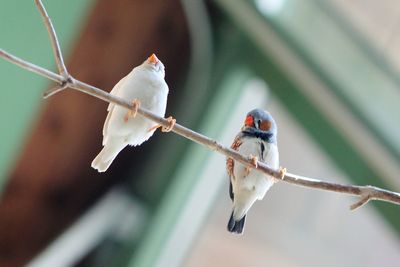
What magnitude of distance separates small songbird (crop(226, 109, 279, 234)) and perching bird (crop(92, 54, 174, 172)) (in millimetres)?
75

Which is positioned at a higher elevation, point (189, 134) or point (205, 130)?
point (205, 130)

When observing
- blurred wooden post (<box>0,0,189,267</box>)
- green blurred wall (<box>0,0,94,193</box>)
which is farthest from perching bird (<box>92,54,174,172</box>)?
blurred wooden post (<box>0,0,189,267</box>)

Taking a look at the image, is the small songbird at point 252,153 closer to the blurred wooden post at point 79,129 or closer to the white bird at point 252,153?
the white bird at point 252,153

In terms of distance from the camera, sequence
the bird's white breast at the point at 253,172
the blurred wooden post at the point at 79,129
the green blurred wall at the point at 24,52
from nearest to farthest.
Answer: the bird's white breast at the point at 253,172
the green blurred wall at the point at 24,52
the blurred wooden post at the point at 79,129

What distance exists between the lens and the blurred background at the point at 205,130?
1537mm

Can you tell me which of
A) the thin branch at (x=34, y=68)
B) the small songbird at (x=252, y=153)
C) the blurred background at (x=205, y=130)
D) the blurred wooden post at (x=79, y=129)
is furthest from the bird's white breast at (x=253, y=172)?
the blurred wooden post at (x=79, y=129)

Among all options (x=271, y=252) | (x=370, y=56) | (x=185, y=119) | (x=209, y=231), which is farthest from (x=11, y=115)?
(x=370, y=56)

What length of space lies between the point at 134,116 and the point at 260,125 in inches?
4.6

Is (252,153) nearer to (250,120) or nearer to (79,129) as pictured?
(250,120)

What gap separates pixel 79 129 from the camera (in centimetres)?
183

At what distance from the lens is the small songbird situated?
53cm

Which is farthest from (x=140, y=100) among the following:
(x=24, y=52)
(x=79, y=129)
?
(x=79, y=129)

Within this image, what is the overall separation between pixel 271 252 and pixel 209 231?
0.58 feet

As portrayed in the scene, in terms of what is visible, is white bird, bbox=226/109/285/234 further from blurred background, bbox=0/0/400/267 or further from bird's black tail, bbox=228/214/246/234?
blurred background, bbox=0/0/400/267
